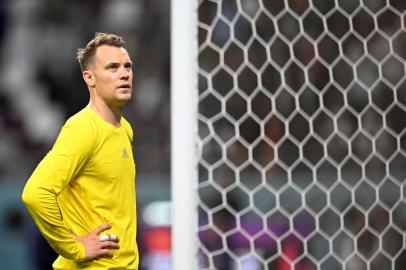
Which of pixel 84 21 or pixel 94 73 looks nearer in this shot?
pixel 94 73

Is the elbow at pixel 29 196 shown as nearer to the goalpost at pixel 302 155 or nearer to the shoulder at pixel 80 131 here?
the shoulder at pixel 80 131

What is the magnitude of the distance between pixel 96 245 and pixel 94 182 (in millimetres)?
74

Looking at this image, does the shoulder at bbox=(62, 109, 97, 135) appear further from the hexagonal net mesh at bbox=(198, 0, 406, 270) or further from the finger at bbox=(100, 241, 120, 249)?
the hexagonal net mesh at bbox=(198, 0, 406, 270)

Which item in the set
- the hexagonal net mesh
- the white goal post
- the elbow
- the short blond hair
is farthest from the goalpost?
the elbow

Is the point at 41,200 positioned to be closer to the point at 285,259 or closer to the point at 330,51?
the point at 285,259

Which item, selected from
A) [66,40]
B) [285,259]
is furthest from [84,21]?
[285,259]

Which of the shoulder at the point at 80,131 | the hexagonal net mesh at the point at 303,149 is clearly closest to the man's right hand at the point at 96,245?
the shoulder at the point at 80,131

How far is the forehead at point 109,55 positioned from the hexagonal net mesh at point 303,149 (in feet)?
3.09

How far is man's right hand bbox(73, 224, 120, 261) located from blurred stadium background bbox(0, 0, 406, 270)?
0.86 m

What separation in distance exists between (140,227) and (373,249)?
62 centimetres

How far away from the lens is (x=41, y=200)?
2.81 feet

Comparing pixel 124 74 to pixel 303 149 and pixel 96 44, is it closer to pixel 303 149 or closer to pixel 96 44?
pixel 96 44

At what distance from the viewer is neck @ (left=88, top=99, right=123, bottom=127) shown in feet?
3.07

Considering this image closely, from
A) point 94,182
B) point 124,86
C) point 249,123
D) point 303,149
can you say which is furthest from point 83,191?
point 303,149
